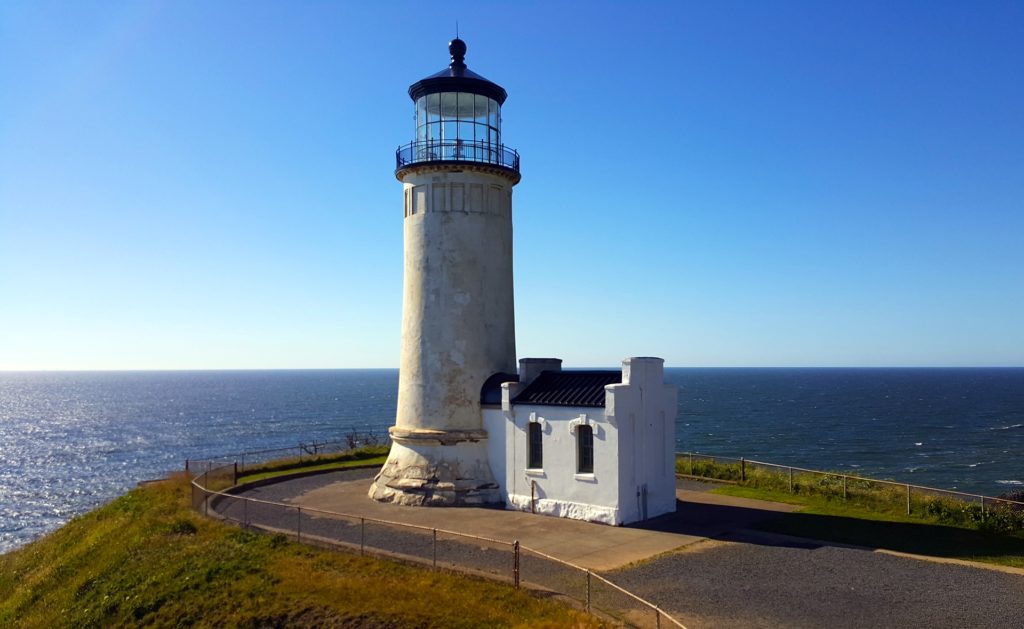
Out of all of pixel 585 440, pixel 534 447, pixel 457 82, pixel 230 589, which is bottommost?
pixel 230 589

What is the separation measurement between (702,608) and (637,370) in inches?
336

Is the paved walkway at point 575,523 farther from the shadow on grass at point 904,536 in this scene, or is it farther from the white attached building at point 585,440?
the shadow on grass at point 904,536

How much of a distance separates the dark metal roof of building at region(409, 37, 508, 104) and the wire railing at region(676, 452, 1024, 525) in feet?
49.9

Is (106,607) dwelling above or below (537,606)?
below

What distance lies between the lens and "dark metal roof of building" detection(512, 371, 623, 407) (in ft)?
69.2

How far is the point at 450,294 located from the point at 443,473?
18.4 feet

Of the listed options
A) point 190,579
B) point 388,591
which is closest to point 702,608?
point 388,591

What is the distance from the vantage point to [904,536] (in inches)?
717

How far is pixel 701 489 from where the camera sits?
25172 millimetres

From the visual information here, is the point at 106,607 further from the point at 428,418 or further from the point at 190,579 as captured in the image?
the point at 428,418

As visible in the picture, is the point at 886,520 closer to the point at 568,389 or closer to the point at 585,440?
the point at 585,440

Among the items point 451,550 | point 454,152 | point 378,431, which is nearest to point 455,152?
point 454,152

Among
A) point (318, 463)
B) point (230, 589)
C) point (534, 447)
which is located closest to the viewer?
point (230, 589)

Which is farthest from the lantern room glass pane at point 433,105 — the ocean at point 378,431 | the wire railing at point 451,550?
the ocean at point 378,431
